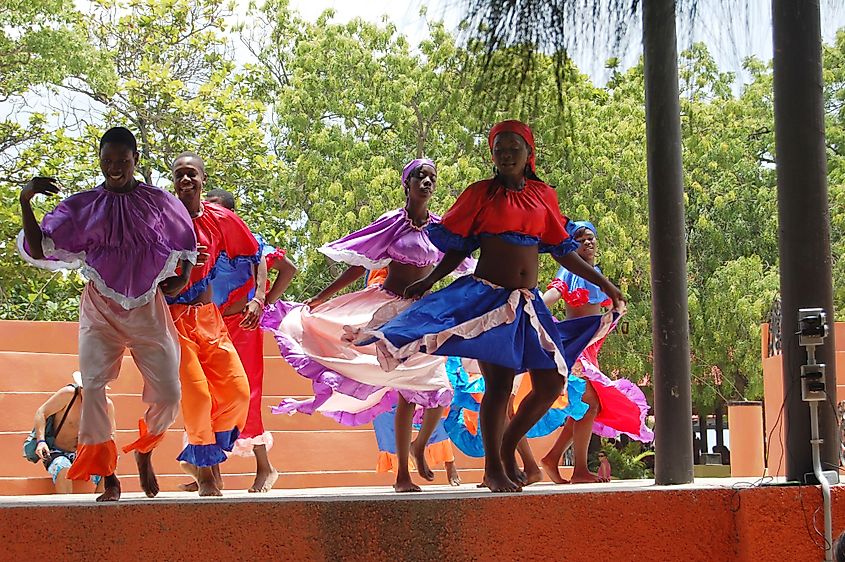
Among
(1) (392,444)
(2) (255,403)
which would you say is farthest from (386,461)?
(2) (255,403)

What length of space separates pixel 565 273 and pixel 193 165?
2.68m

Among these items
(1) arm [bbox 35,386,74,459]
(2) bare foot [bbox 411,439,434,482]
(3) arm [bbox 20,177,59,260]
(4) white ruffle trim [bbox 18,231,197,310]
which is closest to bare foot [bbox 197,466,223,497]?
(4) white ruffle trim [bbox 18,231,197,310]

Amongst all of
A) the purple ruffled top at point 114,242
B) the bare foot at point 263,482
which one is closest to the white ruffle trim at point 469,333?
the purple ruffled top at point 114,242

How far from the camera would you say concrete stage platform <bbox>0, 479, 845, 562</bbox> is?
5113 millimetres

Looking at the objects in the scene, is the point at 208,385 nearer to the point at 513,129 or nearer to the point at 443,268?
the point at 443,268

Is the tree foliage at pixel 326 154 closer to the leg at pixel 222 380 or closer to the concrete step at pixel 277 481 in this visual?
the concrete step at pixel 277 481

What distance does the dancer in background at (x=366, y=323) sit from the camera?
7359mm

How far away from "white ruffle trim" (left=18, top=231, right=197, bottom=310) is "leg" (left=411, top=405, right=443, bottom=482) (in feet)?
7.40

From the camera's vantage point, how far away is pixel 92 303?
233 inches

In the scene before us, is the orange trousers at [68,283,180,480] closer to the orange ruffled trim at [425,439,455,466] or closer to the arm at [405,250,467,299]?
the arm at [405,250,467,299]

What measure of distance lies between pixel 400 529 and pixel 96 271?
1.93 meters

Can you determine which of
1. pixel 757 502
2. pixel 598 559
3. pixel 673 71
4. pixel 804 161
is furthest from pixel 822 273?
pixel 673 71

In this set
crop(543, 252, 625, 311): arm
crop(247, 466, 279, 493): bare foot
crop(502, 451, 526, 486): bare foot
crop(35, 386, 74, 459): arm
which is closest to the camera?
crop(502, 451, 526, 486): bare foot

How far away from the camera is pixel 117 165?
19.6ft
